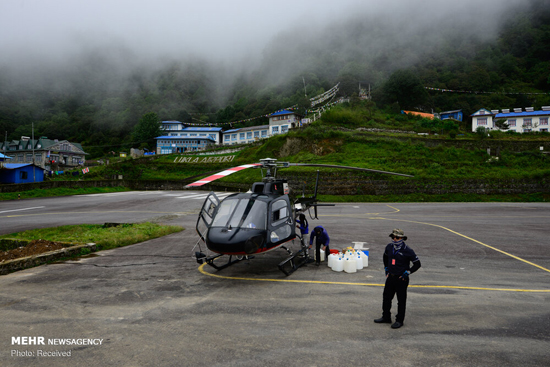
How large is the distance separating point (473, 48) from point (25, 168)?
157m

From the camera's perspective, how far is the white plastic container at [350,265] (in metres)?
9.75

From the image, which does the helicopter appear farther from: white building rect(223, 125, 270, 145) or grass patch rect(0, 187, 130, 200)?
white building rect(223, 125, 270, 145)

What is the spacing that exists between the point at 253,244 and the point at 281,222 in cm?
167

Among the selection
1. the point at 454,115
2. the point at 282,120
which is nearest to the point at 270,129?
the point at 282,120

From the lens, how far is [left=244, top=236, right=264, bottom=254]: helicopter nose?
8.29 metres

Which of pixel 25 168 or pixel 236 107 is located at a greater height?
pixel 236 107

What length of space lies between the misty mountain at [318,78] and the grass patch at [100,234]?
84824 mm

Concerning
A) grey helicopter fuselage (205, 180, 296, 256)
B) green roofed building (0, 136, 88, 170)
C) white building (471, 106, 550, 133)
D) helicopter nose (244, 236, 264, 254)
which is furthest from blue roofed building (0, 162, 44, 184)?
white building (471, 106, 550, 133)

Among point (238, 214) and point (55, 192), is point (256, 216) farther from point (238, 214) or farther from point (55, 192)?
point (55, 192)

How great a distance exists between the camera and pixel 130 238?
48.3 feet

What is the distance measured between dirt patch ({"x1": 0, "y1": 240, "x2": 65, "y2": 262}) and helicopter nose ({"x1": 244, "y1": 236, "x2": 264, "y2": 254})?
29.1ft

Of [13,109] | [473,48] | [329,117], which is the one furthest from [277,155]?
[13,109]

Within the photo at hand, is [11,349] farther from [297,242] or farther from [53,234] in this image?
[53,234]

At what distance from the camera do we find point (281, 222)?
982 centimetres
